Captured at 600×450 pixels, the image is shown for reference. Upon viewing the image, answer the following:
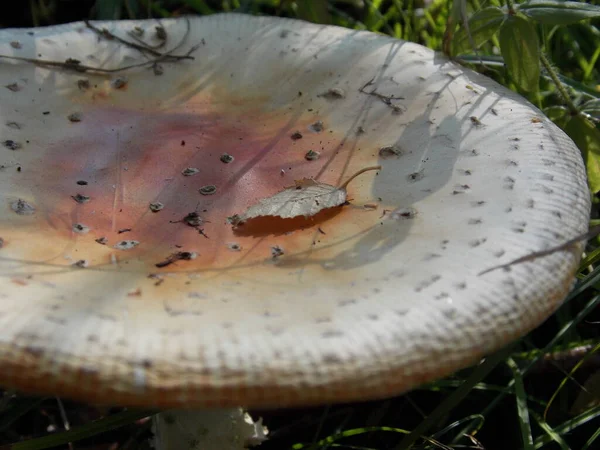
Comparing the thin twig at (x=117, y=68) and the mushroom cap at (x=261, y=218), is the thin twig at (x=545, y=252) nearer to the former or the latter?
the mushroom cap at (x=261, y=218)

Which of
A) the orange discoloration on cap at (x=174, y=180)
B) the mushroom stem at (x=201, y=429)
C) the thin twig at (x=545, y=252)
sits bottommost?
the mushroom stem at (x=201, y=429)

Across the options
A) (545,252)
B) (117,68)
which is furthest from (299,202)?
(117,68)

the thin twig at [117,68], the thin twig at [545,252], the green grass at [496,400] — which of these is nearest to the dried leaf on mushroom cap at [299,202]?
the thin twig at [545,252]

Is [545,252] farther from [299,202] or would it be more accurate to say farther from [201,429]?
[201,429]

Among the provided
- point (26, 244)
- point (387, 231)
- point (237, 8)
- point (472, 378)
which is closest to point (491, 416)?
point (472, 378)

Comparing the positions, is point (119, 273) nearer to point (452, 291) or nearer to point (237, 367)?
point (237, 367)

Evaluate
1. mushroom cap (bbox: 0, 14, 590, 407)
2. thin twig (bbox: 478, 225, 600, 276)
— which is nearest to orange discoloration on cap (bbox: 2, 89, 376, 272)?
mushroom cap (bbox: 0, 14, 590, 407)
